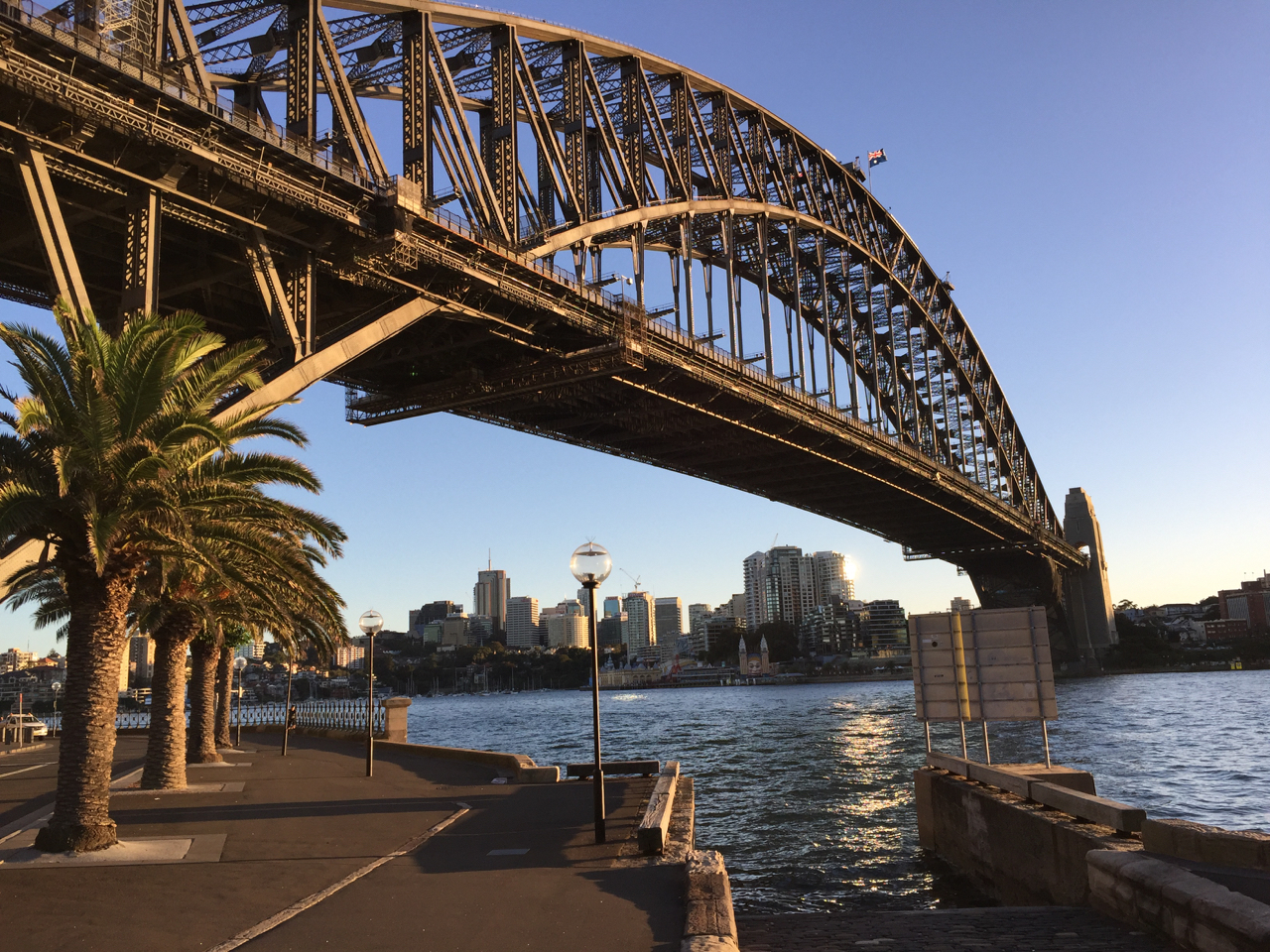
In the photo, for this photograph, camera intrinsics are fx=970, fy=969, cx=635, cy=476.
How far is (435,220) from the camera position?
24094 millimetres

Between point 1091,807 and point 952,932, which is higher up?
point 1091,807

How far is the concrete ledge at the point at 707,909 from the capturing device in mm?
6684

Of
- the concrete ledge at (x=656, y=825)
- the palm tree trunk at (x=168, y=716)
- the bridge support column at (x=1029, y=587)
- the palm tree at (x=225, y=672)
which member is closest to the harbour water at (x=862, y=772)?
the concrete ledge at (x=656, y=825)

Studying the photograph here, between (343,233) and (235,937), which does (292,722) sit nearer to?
(343,233)

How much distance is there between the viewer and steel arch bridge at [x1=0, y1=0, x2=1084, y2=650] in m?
17.6

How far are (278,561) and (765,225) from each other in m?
41.4

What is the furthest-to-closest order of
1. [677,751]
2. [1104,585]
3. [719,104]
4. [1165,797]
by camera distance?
[1104,585] < [719,104] < [677,751] < [1165,797]

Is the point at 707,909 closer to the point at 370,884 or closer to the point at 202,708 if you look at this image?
the point at 370,884

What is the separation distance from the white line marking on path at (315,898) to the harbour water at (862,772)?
4.57 m

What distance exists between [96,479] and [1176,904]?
1166cm

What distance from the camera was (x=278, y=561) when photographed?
13.9 m

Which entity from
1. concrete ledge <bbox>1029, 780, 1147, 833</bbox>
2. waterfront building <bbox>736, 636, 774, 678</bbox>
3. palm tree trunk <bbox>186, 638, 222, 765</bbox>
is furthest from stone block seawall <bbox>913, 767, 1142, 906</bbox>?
waterfront building <bbox>736, 636, 774, 678</bbox>

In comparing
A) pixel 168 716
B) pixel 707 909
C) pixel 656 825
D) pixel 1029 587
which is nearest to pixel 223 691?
pixel 168 716

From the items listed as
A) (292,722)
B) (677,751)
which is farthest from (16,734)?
(677,751)
